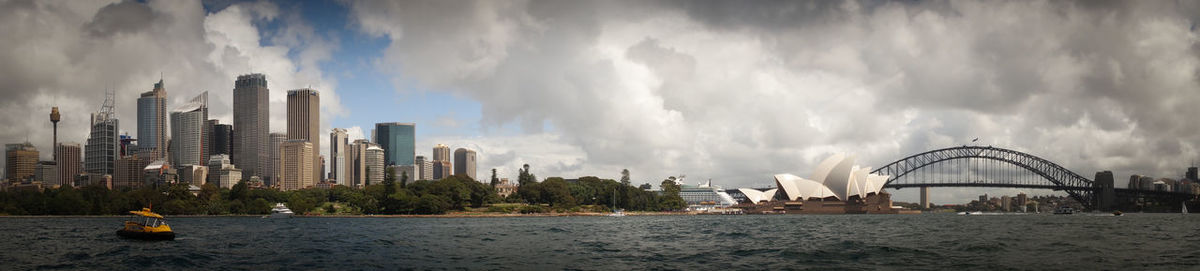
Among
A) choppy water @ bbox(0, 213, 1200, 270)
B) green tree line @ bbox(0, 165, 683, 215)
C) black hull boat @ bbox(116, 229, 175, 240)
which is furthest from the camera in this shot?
green tree line @ bbox(0, 165, 683, 215)

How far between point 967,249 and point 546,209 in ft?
474

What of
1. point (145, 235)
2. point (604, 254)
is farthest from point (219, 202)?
point (604, 254)

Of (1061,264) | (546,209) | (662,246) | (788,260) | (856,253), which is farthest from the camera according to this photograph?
(546,209)

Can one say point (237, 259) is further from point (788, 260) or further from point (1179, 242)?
point (1179, 242)

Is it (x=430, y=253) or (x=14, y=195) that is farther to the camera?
(x=14, y=195)

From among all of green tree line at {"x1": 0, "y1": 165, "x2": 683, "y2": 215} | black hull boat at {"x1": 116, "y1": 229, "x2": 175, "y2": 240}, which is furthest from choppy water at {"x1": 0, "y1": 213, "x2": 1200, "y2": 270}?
green tree line at {"x1": 0, "y1": 165, "x2": 683, "y2": 215}

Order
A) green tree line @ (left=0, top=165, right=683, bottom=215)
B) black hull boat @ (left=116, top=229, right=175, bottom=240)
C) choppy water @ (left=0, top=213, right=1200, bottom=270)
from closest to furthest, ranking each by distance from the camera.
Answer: choppy water @ (left=0, top=213, right=1200, bottom=270) → black hull boat @ (left=116, top=229, right=175, bottom=240) → green tree line @ (left=0, top=165, right=683, bottom=215)

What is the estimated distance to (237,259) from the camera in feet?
159

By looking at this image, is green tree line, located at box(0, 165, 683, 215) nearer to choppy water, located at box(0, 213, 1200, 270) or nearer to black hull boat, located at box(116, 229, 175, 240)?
black hull boat, located at box(116, 229, 175, 240)

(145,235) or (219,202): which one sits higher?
(145,235)

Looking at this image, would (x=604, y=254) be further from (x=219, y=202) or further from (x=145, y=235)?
(x=219, y=202)

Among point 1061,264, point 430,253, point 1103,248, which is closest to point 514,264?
point 430,253

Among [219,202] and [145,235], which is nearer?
[145,235]

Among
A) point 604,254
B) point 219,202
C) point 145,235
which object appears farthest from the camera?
point 219,202
